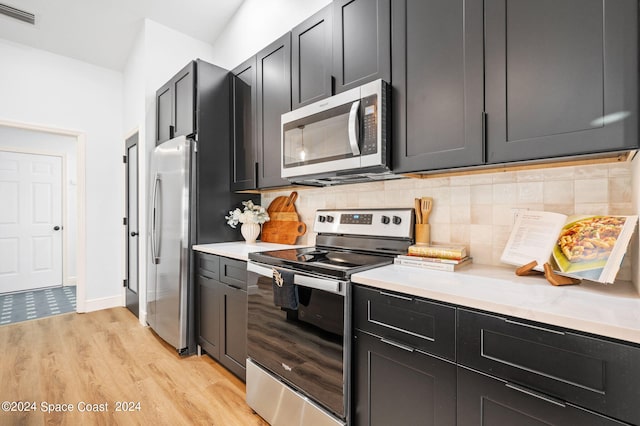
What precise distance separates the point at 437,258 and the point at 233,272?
4.44 feet

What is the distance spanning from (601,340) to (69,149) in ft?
21.2

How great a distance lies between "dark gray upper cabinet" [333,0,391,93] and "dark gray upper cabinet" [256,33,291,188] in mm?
471

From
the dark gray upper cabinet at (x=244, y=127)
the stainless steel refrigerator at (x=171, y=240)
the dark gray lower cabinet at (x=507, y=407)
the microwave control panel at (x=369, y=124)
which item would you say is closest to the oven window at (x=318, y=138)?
the microwave control panel at (x=369, y=124)

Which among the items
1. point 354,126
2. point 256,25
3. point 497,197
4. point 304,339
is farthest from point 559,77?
point 256,25

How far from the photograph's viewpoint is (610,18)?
1.00 meters

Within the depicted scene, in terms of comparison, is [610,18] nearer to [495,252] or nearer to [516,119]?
[516,119]

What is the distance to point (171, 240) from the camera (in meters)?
2.66

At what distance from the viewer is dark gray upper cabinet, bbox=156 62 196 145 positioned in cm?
261

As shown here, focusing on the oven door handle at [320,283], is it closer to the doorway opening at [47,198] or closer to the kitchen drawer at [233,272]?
the kitchen drawer at [233,272]

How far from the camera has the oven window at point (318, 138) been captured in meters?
1.72

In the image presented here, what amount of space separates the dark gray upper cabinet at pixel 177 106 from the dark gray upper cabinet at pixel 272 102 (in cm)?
62

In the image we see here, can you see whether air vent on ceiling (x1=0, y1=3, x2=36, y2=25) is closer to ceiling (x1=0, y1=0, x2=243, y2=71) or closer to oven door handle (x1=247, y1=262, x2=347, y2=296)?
ceiling (x1=0, y1=0, x2=243, y2=71)

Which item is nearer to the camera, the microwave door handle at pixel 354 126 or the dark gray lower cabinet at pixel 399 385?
the dark gray lower cabinet at pixel 399 385

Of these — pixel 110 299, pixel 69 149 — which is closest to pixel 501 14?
pixel 110 299
